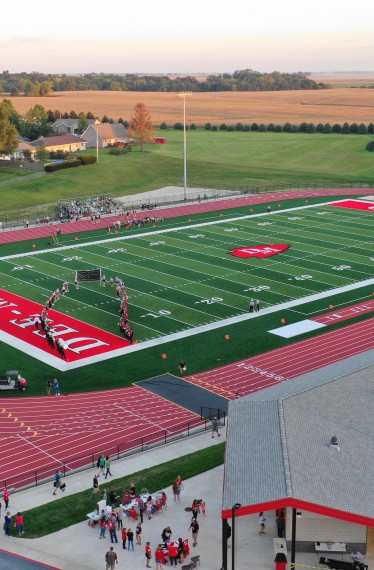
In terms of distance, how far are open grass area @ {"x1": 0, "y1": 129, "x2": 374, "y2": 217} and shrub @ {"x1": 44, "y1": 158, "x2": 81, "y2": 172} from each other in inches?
38.1

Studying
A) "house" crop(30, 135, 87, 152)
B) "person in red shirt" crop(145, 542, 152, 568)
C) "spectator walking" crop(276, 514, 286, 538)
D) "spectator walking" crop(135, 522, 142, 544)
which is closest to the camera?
"person in red shirt" crop(145, 542, 152, 568)

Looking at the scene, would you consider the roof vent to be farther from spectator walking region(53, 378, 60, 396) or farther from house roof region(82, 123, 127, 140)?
house roof region(82, 123, 127, 140)

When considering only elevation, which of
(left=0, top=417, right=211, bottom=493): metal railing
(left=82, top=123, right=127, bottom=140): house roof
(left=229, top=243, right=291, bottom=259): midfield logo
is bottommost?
(left=0, top=417, right=211, bottom=493): metal railing

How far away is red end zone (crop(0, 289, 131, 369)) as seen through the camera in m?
38.6

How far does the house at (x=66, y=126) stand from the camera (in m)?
134

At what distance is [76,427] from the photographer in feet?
101

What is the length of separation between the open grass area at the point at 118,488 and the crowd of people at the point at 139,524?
572mm

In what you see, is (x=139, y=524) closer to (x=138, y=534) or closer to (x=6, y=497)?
(x=138, y=534)

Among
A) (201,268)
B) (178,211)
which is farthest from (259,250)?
(178,211)

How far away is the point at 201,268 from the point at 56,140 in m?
69.8

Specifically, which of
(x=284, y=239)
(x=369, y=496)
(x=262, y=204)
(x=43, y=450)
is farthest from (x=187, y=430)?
(x=262, y=204)

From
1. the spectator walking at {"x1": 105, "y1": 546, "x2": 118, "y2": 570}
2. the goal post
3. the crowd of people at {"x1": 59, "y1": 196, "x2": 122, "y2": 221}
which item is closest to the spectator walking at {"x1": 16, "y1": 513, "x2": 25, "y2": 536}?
the spectator walking at {"x1": 105, "y1": 546, "x2": 118, "y2": 570}

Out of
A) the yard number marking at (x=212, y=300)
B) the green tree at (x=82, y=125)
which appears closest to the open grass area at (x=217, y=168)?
the green tree at (x=82, y=125)

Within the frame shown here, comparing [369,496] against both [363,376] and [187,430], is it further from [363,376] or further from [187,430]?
[187,430]
